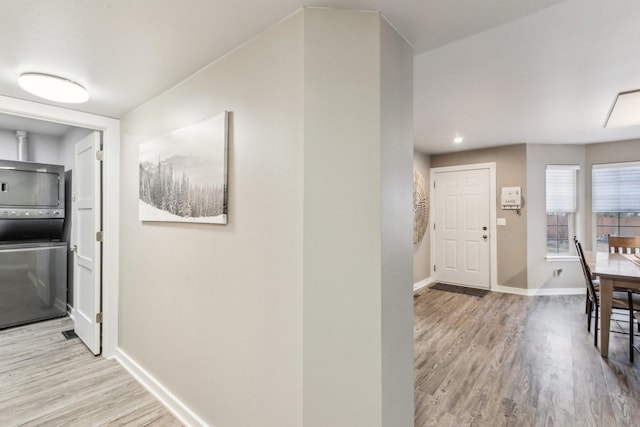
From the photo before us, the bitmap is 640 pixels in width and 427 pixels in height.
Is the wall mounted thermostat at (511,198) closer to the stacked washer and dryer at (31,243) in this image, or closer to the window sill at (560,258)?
the window sill at (560,258)

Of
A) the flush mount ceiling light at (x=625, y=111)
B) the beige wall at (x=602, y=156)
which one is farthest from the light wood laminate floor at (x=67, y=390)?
the beige wall at (x=602, y=156)

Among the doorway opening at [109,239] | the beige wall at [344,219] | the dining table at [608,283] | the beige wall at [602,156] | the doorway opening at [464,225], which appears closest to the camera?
the beige wall at [344,219]

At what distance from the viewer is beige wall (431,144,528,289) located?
14.9 ft

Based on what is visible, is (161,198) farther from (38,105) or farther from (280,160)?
(38,105)

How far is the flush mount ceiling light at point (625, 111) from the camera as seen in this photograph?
8.55 feet

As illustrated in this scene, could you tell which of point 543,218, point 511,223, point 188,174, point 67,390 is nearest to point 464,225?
point 511,223

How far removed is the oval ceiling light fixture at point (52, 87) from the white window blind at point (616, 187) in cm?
642

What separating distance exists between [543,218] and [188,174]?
5.11 m

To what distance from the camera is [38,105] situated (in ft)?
7.96

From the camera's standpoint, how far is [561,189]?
470 cm

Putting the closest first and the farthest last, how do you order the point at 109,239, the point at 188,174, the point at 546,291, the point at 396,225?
the point at 396,225 → the point at 188,174 → the point at 109,239 → the point at 546,291

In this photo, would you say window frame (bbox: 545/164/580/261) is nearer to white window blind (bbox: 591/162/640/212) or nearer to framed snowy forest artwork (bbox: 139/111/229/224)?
white window blind (bbox: 591/162/640/212)

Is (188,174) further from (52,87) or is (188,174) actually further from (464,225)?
(464,225)

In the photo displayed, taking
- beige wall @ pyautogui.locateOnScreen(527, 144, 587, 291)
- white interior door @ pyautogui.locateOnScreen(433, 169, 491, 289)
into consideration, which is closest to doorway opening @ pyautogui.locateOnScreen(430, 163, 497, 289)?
white interior door @ pyautogui.locateOnScreen(433, 169, 491, 289)
